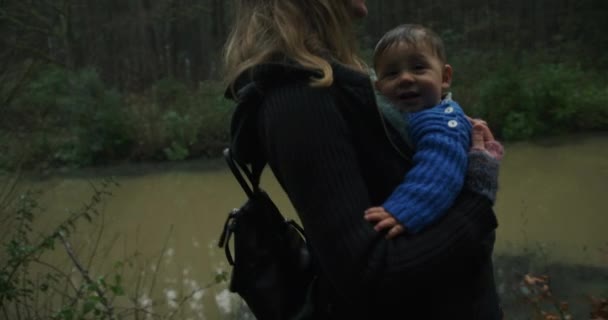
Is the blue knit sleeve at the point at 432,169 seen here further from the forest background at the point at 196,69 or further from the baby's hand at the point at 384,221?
the forest background at the point at 196,69

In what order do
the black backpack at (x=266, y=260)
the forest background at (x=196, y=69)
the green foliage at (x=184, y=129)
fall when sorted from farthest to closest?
the green foliage at (x=184, y=129) < the forest background at (x=196, y=69) < the black backpack at (x=266, y=260)

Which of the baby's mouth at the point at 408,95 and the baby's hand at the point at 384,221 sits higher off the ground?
the baby's mouth at the point at 408,95

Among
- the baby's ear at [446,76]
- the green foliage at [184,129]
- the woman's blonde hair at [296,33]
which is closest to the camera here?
the woman's blonde hair at [296,33]

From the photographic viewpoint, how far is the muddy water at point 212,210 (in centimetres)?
666

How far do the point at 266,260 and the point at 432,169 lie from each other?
1.28ft

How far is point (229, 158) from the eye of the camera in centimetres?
139

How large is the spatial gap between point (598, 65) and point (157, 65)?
11.7 meters

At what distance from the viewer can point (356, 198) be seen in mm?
1101

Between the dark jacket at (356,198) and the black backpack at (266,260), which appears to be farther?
the black backpack at (266,260)

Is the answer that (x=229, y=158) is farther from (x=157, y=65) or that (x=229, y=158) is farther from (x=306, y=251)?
(x=157, y=65)

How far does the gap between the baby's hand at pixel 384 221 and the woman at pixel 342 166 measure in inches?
0.5

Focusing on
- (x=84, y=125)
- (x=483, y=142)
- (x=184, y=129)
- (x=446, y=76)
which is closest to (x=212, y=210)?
(x=184, y=129)

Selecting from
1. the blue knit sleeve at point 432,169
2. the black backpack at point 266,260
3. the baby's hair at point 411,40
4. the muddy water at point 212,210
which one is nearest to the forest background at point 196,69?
the muddy water at point 212,210

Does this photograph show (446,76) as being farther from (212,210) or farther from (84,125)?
(84,125)
